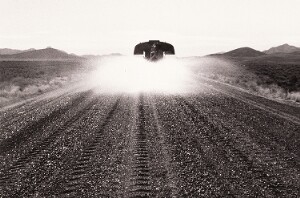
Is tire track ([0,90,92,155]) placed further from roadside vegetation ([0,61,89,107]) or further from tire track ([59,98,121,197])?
roadside vegetation ([0,61,89,107])

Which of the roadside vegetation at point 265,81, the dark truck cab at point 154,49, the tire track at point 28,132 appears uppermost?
the dark truck cab at point 154,49

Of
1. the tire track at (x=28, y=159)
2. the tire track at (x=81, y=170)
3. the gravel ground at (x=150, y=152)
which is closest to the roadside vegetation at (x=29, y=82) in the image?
the gravel ground at (x=150, y=152)

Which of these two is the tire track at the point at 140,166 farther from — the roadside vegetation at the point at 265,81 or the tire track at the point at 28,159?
the roadside vegetation at the point at 265,81

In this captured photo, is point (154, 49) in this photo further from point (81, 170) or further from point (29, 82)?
point (81, 170)

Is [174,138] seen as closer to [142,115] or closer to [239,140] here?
[239,140]

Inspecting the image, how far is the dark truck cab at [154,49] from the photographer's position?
107ft

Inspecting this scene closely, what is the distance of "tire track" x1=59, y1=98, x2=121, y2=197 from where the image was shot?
490 cm

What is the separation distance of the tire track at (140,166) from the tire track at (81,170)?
725mm

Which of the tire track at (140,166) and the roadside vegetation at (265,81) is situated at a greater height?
the tire track at (140,166)

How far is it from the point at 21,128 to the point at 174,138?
4.15 meters

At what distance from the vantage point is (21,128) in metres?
9.04

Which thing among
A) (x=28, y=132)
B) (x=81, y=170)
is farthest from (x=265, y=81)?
(x=81, y=170)

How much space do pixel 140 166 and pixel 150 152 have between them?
80cm

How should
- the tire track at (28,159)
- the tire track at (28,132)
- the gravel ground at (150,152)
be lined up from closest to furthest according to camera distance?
the gravel ground at (150,152)
the tire track at (28,159)
the tire track at (28,132)
